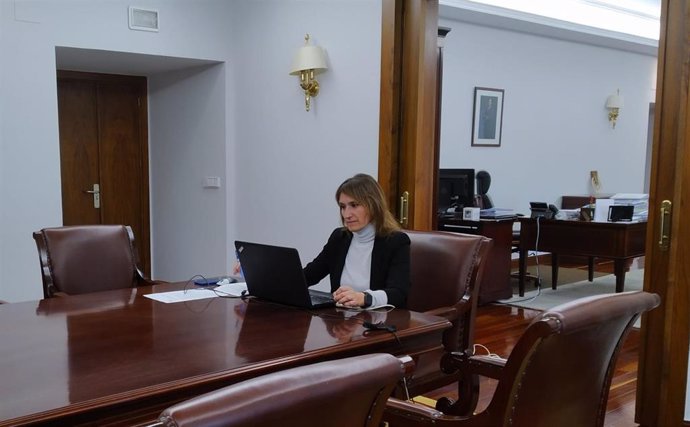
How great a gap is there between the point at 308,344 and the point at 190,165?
3837 mm

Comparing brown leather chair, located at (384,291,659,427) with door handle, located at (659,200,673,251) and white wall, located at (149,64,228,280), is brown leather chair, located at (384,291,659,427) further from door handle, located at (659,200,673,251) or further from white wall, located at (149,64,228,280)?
white wall, located at (149,64,228,280)

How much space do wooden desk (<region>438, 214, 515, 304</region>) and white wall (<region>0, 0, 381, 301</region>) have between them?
1.50 meters

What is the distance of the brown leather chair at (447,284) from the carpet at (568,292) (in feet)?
9.03

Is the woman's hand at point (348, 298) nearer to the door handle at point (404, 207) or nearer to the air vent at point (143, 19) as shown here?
the door handle at point (404, 207)

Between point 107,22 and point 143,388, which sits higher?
point 107,22

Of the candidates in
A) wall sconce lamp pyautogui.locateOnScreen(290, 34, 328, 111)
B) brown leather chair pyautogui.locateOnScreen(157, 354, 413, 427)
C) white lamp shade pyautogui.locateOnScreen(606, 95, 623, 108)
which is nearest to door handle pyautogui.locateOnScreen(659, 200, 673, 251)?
brown leather chair pyautogui.locateOnScreen(157, 354, 413, 427)

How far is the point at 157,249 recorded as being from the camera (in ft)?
19.0

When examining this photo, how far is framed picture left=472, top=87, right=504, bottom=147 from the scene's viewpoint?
6.61m

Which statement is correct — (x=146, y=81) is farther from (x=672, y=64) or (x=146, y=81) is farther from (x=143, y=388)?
(x=143, y=388)

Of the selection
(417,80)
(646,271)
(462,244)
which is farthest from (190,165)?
(646,271)

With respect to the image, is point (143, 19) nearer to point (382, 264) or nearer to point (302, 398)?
point (382, 264)

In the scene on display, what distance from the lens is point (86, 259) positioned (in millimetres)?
2867

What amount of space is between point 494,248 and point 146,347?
12.8 ft

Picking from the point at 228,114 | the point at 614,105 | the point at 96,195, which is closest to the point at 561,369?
the point at 228,114
